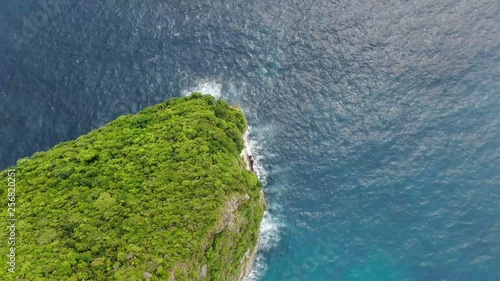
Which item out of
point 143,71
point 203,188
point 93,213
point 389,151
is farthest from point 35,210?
point 389,151

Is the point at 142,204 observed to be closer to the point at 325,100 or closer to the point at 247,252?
the point at 247,252

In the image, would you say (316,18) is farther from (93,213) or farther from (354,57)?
(93,213)

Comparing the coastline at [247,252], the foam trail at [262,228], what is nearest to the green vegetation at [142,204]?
the coastline at [247,252]

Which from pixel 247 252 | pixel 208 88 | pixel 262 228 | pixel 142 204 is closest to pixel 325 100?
pixel 208 88

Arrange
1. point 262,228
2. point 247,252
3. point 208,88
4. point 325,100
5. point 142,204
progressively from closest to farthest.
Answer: point 142,204, point 247,252, point 262,228, point 325,100, point 208,88

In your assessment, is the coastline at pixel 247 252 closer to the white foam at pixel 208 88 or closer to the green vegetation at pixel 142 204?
the green vegetation at pixel 142 204

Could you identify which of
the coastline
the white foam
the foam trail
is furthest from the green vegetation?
the white foam
